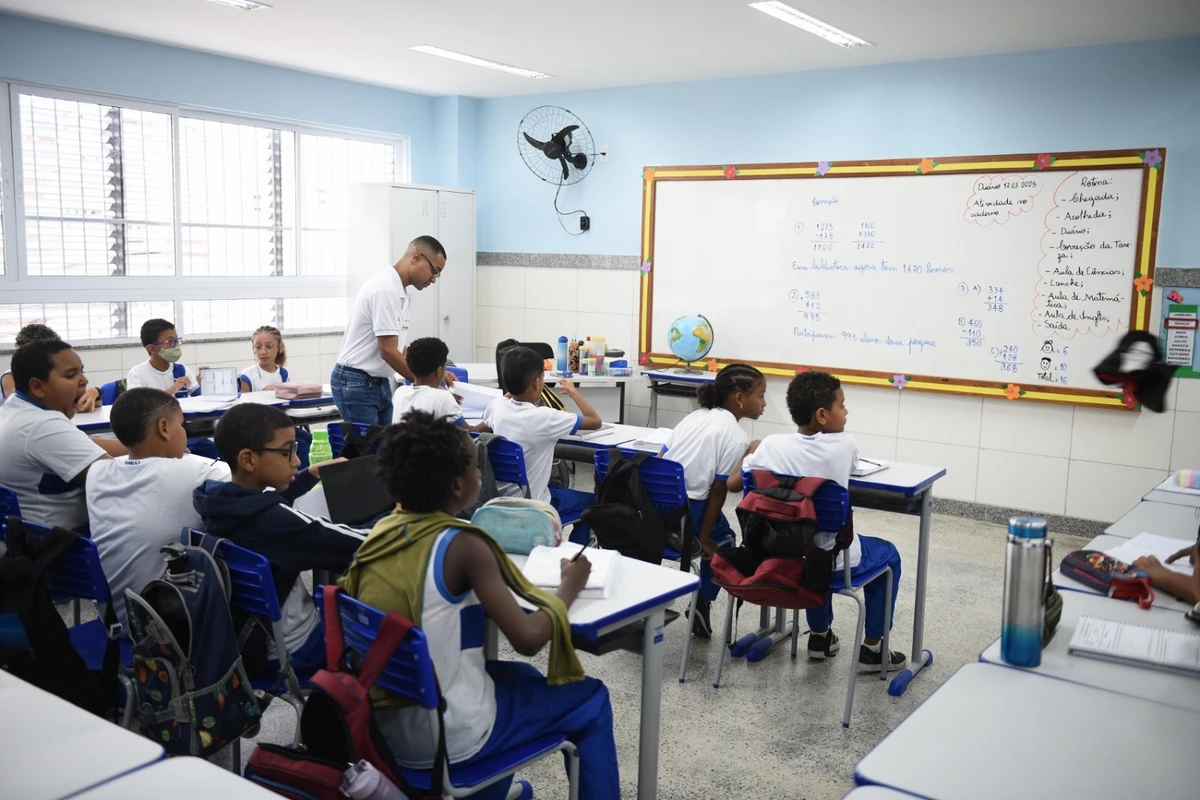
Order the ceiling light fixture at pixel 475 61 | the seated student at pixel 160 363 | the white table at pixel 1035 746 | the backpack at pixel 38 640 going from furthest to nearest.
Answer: the ceiling light fixture at pixel 475 61 < the seated student at pixel 160 363 < the backpack at pixel 38 640 < the white table at pixel 1035 746

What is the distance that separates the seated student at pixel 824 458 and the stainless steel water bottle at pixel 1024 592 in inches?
55.4

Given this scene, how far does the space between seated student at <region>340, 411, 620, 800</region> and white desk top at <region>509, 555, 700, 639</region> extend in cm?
7

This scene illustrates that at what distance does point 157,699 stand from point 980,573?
164 inches

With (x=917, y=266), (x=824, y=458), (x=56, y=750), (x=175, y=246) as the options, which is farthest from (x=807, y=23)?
(x=56, y=750)

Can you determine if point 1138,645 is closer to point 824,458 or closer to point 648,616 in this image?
point 648,616

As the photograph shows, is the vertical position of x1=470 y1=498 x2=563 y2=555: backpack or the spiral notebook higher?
x1=470 y1=498 x2=563 y2=555: backpack

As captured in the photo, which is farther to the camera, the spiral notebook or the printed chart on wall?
the printed chart on wall

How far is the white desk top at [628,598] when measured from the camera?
219 cm

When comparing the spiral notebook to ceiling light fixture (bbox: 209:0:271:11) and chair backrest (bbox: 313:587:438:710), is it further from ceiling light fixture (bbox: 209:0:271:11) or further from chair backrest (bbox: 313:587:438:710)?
ceiling light fixture (bbox: 209:0:271:11)

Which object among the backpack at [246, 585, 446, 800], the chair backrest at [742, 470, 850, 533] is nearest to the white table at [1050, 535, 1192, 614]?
the chair backrest at [742, 470, 850, 533]

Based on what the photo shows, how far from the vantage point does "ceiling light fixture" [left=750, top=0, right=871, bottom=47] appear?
5035 mm

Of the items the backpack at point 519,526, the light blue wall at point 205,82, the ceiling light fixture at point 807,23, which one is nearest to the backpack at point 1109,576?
the backpack at point 519,526

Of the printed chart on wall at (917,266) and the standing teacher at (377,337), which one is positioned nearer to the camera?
the standing teacher at (377,337)

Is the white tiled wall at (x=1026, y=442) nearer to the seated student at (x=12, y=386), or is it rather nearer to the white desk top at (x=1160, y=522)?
the white desk top at (x=1160, y=522)
